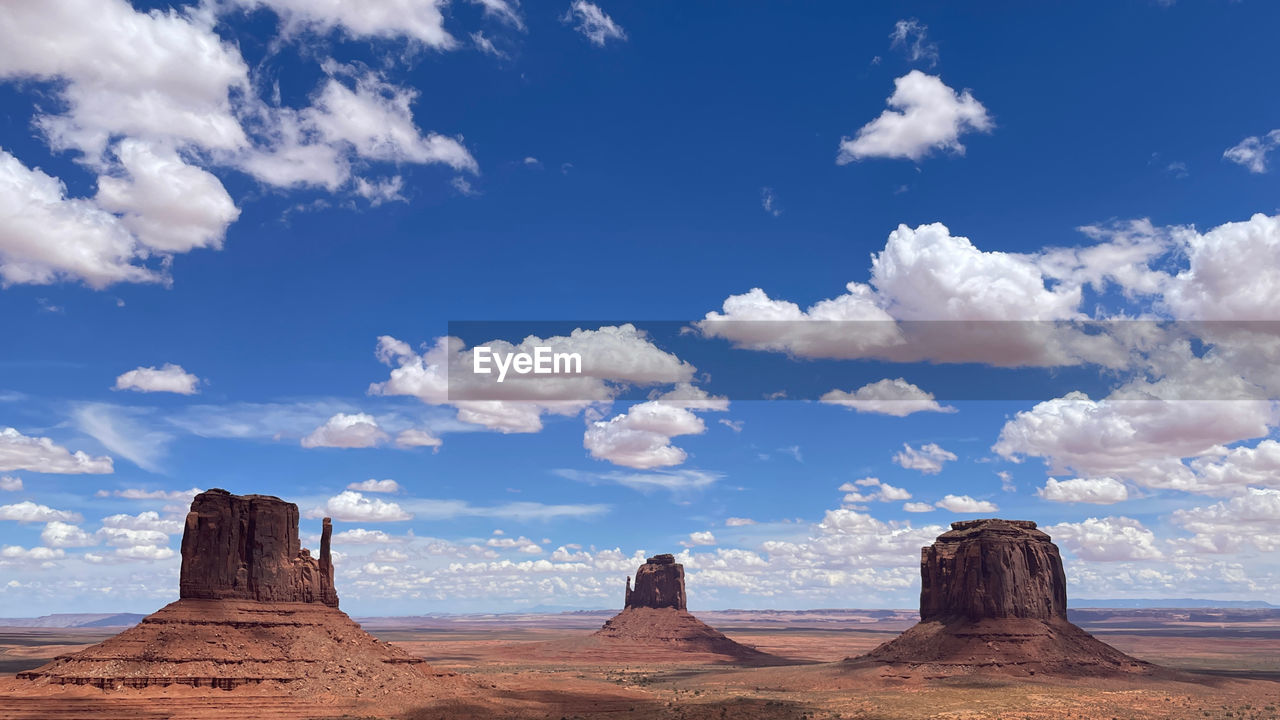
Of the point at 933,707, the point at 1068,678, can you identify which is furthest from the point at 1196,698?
the point at 933,707

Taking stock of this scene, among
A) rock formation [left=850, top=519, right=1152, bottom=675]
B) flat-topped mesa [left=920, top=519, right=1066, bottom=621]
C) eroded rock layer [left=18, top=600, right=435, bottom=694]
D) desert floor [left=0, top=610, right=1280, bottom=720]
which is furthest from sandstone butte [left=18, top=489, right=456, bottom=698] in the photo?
flat-topped mesa [left=920, top=519, right=1066, bottom=621]

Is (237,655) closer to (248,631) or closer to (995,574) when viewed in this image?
(248,631)

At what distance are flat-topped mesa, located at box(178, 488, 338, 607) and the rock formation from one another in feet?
249

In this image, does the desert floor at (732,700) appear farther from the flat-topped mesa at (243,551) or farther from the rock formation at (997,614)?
the flat-topped mesa at (243,551)

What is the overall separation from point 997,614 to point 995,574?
5019mm

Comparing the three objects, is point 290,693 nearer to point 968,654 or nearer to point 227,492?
point 227,492

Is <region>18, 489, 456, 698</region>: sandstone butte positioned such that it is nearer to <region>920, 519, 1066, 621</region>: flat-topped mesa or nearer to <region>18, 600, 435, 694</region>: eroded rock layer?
<region>18, 600, 435, 694</region>: eroded rock layer

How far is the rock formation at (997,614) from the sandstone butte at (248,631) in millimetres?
64885

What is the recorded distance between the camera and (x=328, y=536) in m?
94.6

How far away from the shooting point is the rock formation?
119 meters

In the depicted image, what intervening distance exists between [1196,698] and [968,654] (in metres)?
25.1

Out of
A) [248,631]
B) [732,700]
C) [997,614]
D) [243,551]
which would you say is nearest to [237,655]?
[248,631]

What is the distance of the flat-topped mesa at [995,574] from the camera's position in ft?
417

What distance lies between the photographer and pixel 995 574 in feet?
418
